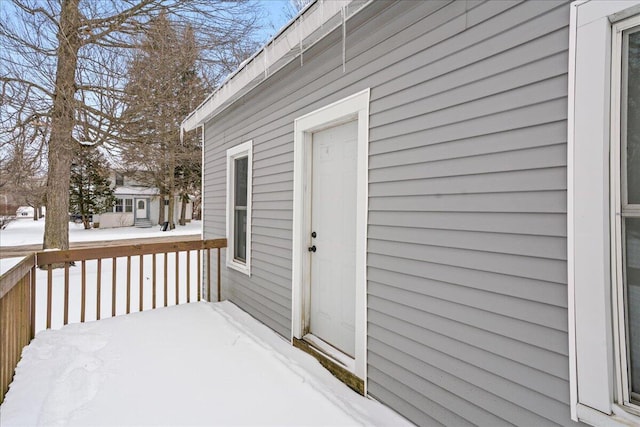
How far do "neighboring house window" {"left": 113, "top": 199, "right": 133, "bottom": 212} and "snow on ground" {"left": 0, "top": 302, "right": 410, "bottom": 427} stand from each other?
22.5 meters

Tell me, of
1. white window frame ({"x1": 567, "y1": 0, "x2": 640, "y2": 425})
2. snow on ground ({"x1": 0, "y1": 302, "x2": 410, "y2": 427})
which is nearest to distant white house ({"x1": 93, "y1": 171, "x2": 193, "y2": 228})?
snow on ground ({"x1": 0, "y1": 302, "x2": 410, "y2": 427})

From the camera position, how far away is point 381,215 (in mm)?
2312

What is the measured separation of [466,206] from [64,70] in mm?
9686

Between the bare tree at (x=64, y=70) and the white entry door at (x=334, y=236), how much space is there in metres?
7.07

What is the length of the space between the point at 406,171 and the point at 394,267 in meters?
0.60

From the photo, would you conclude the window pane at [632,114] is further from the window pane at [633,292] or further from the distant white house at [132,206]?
the distant white house at [132,206]

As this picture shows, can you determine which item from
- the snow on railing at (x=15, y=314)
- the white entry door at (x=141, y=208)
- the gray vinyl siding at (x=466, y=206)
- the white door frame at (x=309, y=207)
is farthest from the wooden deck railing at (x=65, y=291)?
the white entry door at (x=141, y=208)

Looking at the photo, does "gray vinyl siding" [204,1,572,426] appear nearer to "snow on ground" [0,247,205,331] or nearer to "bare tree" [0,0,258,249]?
"snow on ground" [0,247,205,331]

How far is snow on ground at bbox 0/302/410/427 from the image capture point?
6.89 ft

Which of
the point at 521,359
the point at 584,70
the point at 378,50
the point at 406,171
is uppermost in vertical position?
the point at 378,50

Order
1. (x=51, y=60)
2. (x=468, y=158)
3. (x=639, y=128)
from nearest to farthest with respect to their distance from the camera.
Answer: (x=639, y=128), (x=468, y=158), (x=51, y=60)

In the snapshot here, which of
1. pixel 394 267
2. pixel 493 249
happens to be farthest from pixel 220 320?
pixel 493 249

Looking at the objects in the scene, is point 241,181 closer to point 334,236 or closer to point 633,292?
point 334,236

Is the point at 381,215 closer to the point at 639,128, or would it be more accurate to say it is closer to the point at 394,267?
the point at 394,267
